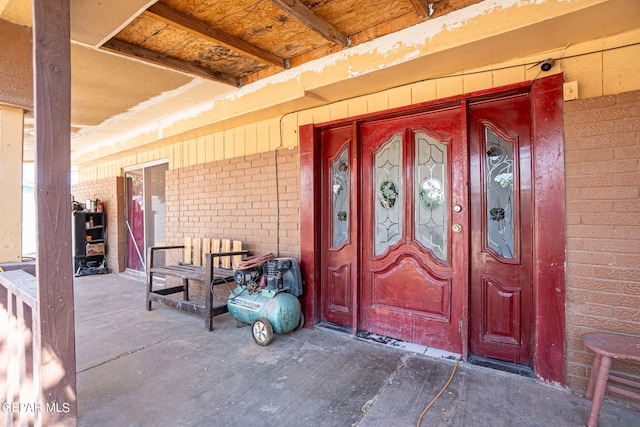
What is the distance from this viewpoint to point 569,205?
2117 mm

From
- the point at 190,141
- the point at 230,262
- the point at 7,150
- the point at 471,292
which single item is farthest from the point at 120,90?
the point at 471,292

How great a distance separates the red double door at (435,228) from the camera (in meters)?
2.46

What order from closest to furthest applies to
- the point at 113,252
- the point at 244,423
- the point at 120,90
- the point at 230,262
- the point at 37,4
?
the point at 37,4, the point at 244,423, the point at 120,90, the point at 230,262, the point at 113,252

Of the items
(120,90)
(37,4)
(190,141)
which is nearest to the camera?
(37,4)

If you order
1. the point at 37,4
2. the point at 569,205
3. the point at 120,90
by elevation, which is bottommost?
the point at 569,205

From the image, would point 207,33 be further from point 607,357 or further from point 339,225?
point 607,357

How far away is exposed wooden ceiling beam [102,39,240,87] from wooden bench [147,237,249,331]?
1793mm

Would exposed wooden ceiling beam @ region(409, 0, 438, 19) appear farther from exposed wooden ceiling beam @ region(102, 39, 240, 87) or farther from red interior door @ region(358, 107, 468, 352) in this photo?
exposed wooden ceiling beam @ region(102, 39, 240, 87)

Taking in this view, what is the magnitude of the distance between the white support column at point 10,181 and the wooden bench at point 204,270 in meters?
1.50

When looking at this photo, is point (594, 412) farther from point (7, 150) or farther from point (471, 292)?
point (7, 150)

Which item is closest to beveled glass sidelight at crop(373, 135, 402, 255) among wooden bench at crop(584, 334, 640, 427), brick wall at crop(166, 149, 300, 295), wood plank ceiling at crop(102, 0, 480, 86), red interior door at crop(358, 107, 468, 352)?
red interior door at crop(358, 107, 468, 352)

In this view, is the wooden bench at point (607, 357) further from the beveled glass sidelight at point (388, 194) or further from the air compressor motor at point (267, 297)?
the air compressor motor at point (267, 297)

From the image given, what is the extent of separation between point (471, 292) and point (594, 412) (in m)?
1.00

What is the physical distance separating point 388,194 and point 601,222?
153cm
